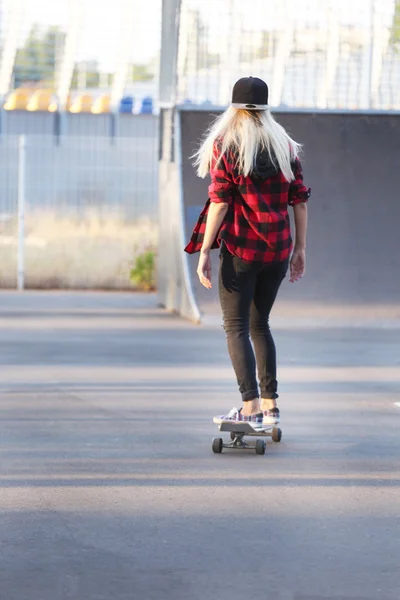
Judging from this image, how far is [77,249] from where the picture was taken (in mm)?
19125

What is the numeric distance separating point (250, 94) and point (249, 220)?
623 millimetres

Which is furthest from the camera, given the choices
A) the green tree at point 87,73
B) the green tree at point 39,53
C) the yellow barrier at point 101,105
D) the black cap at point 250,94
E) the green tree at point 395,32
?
the yellow barrier at point 101,105

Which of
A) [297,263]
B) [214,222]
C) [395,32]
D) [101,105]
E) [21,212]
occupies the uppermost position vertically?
[395,32]

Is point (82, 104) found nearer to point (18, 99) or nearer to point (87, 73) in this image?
point (87, 73)

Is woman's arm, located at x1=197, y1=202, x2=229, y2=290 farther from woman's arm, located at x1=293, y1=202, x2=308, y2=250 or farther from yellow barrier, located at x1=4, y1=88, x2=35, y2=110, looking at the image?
yellow barrier, located at x1=4, y1=88, x2=35, y2=110

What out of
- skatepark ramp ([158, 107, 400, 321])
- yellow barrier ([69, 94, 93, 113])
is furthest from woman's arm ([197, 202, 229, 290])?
yellow barrier ([69, 94, 93, 113])

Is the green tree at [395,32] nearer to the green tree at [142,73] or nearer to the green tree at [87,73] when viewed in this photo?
the green tree at [142,73]

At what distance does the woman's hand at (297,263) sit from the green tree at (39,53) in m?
19.7

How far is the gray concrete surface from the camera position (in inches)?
179

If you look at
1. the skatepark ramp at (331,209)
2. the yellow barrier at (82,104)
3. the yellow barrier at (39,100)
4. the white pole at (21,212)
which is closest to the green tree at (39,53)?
the yellow barrier at (82,104)

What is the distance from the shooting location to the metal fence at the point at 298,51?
15.2m

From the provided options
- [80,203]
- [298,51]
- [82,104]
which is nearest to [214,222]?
[298,51]

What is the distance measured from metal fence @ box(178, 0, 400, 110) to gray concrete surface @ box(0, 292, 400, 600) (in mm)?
4814

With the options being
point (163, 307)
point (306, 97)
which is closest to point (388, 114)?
point (306, 97)
